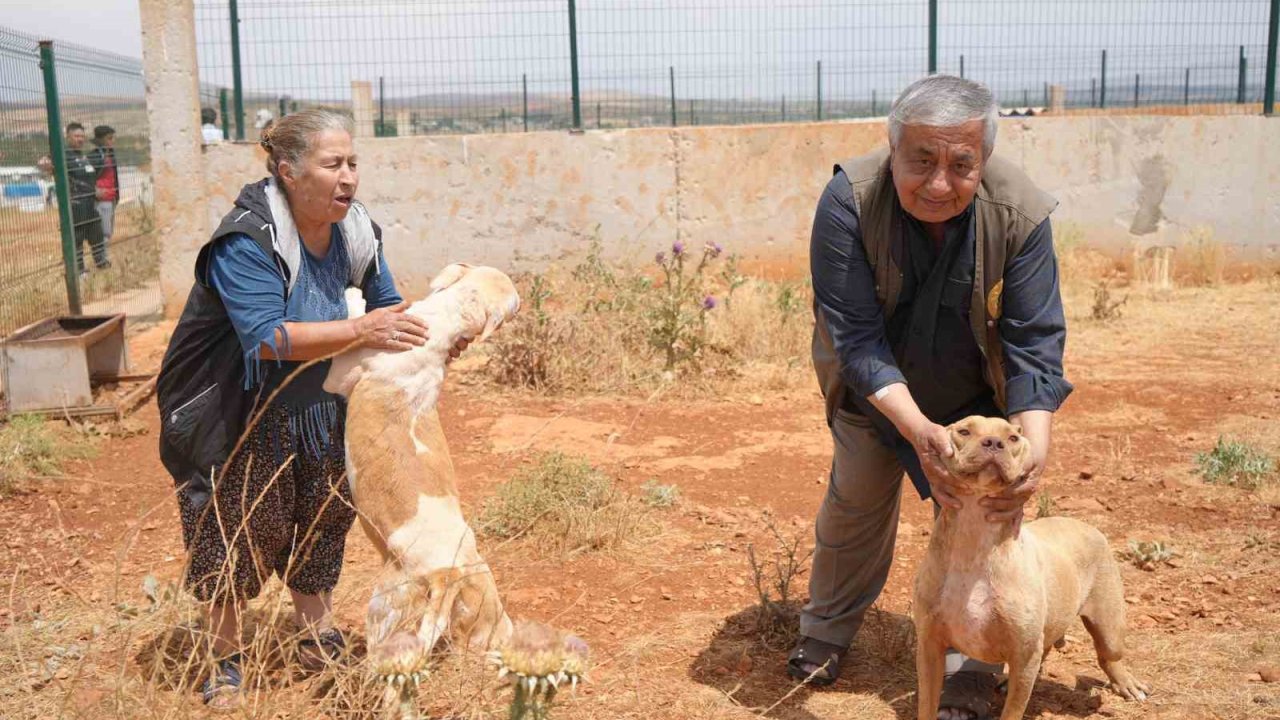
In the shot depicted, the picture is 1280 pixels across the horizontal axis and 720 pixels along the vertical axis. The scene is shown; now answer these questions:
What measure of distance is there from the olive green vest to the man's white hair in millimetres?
235

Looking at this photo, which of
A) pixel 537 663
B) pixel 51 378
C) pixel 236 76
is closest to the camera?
pixel 537 663

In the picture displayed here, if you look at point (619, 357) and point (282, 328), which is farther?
point (619, 357)

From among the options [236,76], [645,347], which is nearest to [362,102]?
[236,76]

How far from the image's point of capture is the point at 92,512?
5551 millimetres

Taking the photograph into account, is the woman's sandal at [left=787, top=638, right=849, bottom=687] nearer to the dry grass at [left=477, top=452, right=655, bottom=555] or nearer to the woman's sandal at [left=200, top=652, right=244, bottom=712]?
the dry grass at [left=477, top=452, right=655, bottom=555]

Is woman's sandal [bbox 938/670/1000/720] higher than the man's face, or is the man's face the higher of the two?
the man's face

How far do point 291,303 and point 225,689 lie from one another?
3.61 feet

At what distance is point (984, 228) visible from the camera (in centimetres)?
307

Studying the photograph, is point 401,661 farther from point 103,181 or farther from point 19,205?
point 103,181

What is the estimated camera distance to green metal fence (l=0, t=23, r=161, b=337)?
352 inches

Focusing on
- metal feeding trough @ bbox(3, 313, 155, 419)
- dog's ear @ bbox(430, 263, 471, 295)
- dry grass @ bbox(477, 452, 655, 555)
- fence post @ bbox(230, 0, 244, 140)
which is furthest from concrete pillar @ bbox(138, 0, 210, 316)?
dog's ear @ bbox(430, 263, 471, 295)

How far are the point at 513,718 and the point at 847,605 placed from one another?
6.56 ft

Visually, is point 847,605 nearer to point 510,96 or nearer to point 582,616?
point 582,616

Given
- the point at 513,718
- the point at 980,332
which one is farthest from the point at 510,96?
the point at 513,718
